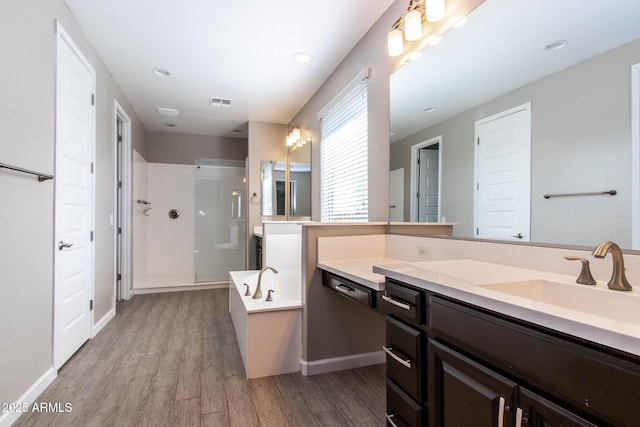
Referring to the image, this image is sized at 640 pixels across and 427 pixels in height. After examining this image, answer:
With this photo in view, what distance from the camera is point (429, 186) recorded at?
201 centimetres

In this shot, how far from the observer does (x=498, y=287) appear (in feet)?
3.53

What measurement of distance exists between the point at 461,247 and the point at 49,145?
257 cm

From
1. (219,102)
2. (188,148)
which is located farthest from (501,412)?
(188,148)

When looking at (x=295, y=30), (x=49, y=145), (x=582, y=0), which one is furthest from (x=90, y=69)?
(x=582, y=0)

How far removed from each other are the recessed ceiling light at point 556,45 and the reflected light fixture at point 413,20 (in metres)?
0.71

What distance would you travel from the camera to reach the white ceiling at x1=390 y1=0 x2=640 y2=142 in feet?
3.66

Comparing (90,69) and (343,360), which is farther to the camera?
(90,69)

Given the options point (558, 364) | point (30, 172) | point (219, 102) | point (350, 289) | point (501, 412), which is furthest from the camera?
point (219, 102)

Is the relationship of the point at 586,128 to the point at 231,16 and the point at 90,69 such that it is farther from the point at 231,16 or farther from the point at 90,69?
the point at 90,69

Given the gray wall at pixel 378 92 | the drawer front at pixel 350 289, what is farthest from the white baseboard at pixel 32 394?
the gray wall at pixel 378 92

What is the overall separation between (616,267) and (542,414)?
559 millimetres

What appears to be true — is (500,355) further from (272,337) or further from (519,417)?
(272,337)

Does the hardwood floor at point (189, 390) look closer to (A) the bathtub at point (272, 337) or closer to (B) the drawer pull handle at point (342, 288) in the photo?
(A) the bathtub at point (272, 337)

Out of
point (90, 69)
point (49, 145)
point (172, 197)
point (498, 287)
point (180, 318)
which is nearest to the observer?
point (498, 287)
